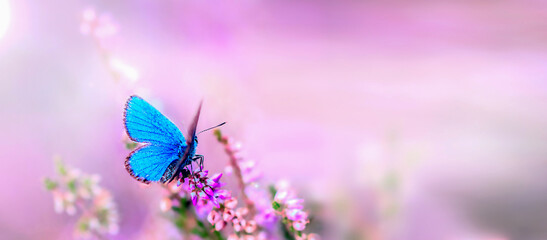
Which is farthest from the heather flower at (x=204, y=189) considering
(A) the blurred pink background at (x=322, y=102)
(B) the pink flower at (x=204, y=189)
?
(A) the blurred pink background at (x=322, y=102)

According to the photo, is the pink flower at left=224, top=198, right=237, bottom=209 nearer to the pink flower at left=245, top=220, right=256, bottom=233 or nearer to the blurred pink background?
the pink flower at left=245, top=220, right=256, bottom=233

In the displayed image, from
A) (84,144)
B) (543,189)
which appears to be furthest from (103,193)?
(543,189)

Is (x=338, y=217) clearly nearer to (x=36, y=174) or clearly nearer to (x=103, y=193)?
(x=103, y=193)

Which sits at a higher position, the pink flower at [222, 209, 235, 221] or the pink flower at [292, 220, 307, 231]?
the pink flower at [222, 209, 235, 221]

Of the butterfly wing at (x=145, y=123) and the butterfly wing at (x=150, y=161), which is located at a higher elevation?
the butterfly wing at (x=145, y=123)

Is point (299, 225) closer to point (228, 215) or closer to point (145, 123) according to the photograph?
point (228, 215)

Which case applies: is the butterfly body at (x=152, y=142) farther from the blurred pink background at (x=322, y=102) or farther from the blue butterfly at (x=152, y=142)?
the blurred pink background at (x=322, y=102)

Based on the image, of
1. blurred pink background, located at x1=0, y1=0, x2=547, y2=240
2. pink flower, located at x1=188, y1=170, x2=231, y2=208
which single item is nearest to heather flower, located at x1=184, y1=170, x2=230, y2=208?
pink flower, located at x1=188, y1=170, x2=231, y2=208
